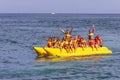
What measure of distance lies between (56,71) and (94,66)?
3.18 metres

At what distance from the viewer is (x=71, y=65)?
26406 mm

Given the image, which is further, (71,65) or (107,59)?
(107,59)

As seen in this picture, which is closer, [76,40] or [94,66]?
[94,66]

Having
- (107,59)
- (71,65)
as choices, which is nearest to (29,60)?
(71,65)

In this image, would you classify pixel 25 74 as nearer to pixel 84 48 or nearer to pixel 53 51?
pixel 53 51

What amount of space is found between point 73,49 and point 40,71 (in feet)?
19.7

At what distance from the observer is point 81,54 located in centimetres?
2995

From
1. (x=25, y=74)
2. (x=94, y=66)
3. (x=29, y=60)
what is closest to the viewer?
(x=25, y=74)

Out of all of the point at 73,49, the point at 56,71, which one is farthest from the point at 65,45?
the point at 56,71

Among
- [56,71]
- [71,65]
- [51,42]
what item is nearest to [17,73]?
[56,71]

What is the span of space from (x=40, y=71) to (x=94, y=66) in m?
3.95

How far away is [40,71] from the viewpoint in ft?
79.5

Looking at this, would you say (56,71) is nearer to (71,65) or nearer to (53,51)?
(71,65)

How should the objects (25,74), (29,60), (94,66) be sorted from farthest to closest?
(29,60) → (94,66) → (25,74)
